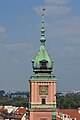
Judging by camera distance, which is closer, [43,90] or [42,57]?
[43,90]

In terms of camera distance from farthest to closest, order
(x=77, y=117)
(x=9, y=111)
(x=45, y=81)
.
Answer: (x=9, y=111) < (x=77, y=117) < (x=45, y=81)

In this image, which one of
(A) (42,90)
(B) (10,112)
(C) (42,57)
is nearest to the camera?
(A) (42,90)

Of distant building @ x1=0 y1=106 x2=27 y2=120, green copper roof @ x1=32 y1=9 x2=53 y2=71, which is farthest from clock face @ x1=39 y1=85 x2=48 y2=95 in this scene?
distant building @ x1=0 y1=106 x2=27 y2=120

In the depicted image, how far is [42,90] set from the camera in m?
50.8

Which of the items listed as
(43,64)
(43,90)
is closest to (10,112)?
(43,90)

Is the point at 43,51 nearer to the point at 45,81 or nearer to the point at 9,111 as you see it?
the point at 45,81

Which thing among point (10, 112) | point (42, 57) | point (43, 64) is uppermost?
point (10, 112)

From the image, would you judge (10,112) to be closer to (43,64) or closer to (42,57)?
(42,57)

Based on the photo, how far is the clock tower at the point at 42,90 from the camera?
50.6 m

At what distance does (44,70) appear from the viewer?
168 feet

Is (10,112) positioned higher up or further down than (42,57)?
higher up

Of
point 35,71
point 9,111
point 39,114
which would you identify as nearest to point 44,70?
point 35,71

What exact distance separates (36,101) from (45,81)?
2.13 m

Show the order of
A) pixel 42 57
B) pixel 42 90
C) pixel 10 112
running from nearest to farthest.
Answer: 1. pixel 42 90
2. pixel 42 57
3. pixel 10 112
